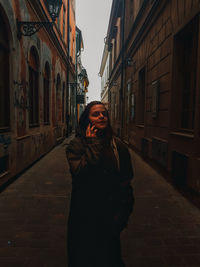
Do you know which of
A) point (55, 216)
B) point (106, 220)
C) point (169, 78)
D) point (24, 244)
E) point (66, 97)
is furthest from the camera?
point (66, 97)

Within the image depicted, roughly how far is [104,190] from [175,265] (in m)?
1.48

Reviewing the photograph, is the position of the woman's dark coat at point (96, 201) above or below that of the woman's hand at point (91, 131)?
below

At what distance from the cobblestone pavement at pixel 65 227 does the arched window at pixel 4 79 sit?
169cm

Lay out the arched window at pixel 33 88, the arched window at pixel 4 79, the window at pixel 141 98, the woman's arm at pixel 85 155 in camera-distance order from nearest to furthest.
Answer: the woman's arm at pixel 85 155 → the arched window at pixel 4 79 → the arched window at pixel 33 88 → the window at pixel 141 98

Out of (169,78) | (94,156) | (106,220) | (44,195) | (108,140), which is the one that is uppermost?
(169,78)

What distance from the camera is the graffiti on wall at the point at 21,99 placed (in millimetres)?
5495

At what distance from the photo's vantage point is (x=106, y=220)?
166 centimetres

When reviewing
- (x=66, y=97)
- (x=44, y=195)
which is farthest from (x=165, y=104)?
(x=66, y=97)

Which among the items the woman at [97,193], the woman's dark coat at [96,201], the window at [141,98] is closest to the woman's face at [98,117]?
the woman at [97,193]

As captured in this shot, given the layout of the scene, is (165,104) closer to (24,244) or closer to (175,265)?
(175,265)

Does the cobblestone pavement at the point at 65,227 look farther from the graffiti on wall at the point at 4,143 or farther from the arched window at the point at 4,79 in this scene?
the arched window at the point at 4,79

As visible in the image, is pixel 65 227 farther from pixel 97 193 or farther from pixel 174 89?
pixel 174 89

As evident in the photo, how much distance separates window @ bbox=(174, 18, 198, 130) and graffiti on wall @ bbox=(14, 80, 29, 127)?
427 cm

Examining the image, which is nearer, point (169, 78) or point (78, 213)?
point (78, 213)
